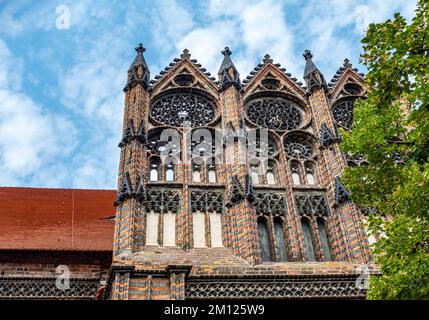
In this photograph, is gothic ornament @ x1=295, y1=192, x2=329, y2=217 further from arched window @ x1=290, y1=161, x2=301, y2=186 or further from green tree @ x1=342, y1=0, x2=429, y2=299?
green tree @ x1=342, y1=0, x2=429, y2=299

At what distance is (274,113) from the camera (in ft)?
56.3

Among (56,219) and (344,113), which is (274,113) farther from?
(56,219)

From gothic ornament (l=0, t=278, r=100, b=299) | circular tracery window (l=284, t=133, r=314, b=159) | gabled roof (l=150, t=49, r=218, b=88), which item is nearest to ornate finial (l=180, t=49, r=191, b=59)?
gabled roof (l=150, t=49, r=218, b=88)

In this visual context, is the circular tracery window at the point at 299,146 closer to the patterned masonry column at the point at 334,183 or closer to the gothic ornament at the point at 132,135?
the patterned masonry column at the point at 334,183

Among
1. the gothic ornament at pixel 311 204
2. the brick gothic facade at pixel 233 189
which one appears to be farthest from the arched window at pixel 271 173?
the gothic ornament at pixel 311 204

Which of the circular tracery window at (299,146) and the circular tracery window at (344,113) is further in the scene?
the circular tracery window at (344,113)

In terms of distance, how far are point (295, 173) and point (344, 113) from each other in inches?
142

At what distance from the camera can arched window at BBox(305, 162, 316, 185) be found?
1545cm

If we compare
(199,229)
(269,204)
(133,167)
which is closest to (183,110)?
(133,167)

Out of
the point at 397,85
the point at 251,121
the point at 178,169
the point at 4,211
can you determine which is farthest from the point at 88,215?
the point at 397,85

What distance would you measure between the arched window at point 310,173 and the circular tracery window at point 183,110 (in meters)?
3.71

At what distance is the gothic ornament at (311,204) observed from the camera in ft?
47.1

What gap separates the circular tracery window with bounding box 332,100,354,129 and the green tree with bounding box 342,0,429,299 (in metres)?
6.98

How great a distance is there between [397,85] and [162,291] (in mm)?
7123
